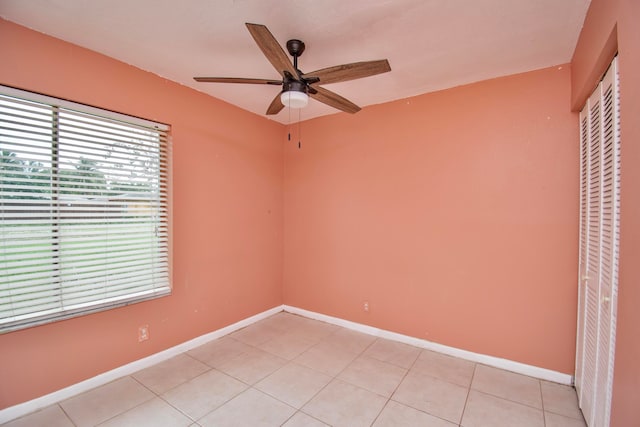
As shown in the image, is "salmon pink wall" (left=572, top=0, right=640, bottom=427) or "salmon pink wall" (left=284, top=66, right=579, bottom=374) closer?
"salmon pink wall" (left=572, top=0, right=640, bottom=427)

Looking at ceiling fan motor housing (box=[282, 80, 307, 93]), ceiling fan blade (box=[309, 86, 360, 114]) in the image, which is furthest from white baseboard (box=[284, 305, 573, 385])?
ceiling fan motor housing (box=[282, 80, 307, 93])

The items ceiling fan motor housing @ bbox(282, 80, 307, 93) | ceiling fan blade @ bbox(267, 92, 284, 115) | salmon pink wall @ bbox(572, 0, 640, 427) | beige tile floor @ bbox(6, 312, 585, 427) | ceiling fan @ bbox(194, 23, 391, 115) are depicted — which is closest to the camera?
salmon pink wall @ bbox(572, 0, 640, 427)

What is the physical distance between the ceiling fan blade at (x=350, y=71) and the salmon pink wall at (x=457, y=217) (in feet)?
4.53

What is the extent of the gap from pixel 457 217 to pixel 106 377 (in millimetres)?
3259

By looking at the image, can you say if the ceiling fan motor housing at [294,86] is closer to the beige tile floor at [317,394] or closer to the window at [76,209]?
the window at [76,209]

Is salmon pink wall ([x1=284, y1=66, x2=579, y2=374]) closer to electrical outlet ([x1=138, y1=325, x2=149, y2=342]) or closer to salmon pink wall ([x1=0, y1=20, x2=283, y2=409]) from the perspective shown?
salmon pink wall ([x1=0, y1=20, x2=283, y2=409])

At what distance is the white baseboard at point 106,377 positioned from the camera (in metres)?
1.81

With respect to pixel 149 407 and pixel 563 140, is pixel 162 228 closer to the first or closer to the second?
pixel 149 407

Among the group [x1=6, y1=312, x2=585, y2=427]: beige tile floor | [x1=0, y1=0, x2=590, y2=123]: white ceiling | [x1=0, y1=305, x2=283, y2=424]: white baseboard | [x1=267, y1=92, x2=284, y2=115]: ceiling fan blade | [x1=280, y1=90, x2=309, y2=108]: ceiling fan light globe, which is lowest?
[x1=6, y1=312, x2=585, y2=427]: beige tile floor

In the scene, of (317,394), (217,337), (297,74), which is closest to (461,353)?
(317,394)

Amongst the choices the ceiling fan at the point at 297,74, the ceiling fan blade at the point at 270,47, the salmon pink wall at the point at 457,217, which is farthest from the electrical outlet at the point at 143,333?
the ceiling fan blade at the point at 270,47

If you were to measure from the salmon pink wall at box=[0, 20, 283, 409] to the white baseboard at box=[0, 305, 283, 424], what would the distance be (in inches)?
1.7

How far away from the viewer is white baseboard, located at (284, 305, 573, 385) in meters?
2.25

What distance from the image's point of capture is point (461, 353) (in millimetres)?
2613
